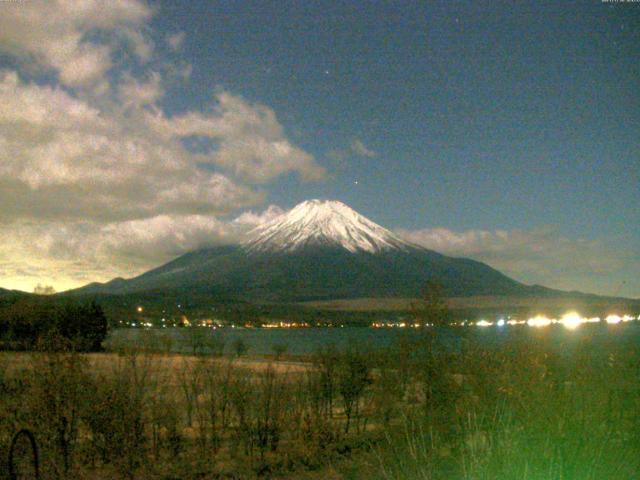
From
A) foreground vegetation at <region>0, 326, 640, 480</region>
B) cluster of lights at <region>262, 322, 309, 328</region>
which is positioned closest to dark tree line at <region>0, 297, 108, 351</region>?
foreground vegetation at <region>0, 326, 640, 480</region>

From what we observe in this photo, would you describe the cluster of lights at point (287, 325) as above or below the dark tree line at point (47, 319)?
below

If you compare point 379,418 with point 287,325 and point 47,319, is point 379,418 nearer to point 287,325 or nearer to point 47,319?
point 47,319

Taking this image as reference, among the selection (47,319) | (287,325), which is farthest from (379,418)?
(287,325)

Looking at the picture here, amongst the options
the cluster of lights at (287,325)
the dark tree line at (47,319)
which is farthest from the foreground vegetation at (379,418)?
the cluster of lights at (287,325)

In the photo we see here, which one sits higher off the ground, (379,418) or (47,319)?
(47,319)

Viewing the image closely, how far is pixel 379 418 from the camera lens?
512 inches

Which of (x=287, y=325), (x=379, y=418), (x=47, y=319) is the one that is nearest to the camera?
(x=379, y=418)

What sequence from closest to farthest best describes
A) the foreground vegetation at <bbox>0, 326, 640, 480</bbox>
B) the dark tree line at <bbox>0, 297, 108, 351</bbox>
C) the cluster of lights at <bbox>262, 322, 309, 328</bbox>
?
the foreground vegetation at <bbox>0, 326, 640, 480</bbox> → the dark tree line at <bbox>0, 297, 108, 351</bbox> → the cluster of lights at <bbox>262, 322, 309, 328</bbox>

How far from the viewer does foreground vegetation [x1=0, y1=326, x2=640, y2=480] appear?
4.39m

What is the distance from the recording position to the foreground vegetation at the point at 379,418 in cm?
439

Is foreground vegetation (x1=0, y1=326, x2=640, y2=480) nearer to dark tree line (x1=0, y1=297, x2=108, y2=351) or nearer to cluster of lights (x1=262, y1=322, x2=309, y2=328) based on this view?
dark tree line (x1=0, y1=297, x2=108, y2=351)

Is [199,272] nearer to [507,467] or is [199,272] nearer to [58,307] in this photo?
[58,307]

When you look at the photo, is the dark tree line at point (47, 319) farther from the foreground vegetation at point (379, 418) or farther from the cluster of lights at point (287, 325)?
the cluster of lights at point (287, 325)

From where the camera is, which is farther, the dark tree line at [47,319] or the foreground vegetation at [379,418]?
the dark tree line at [47,319]
